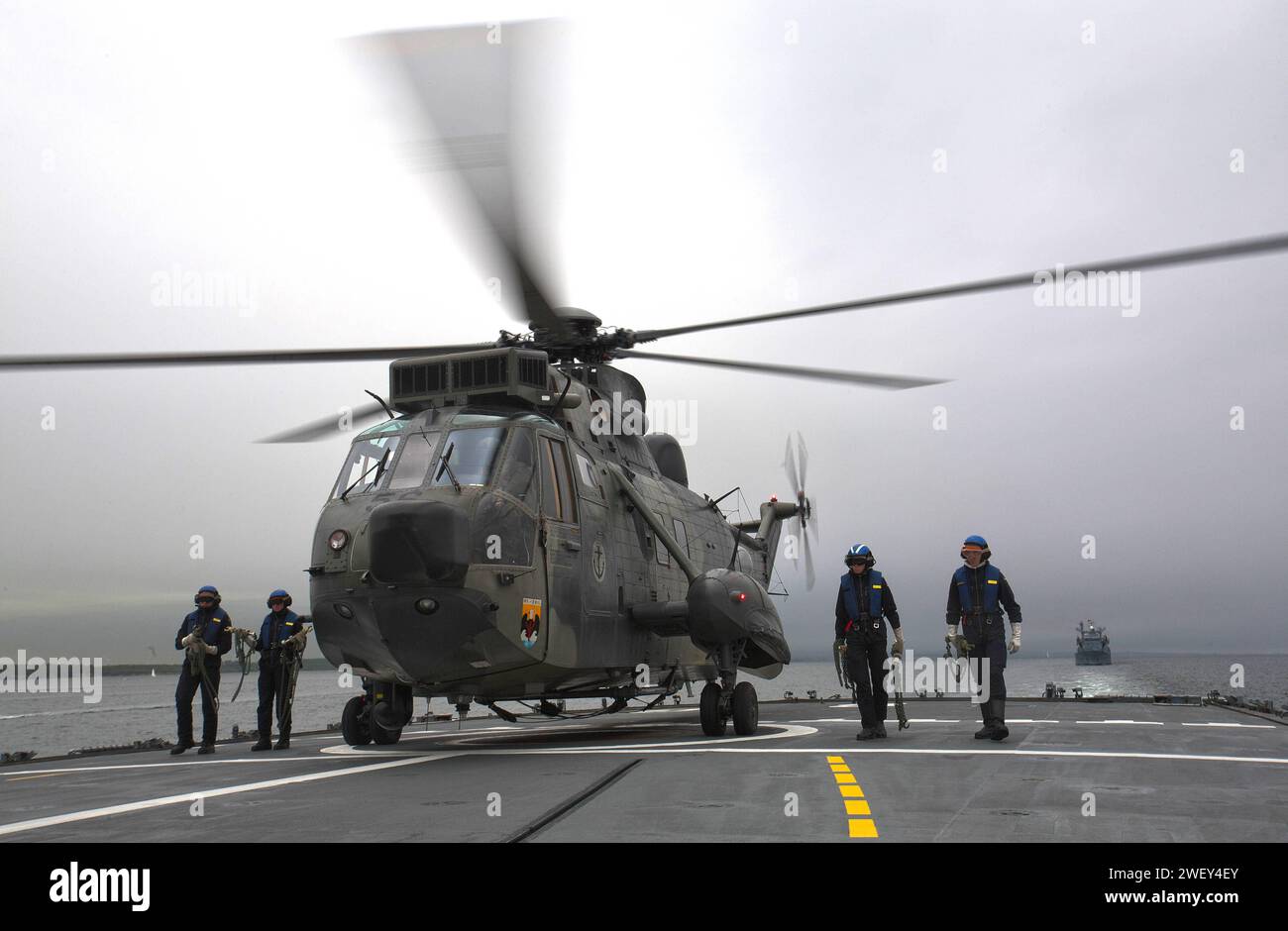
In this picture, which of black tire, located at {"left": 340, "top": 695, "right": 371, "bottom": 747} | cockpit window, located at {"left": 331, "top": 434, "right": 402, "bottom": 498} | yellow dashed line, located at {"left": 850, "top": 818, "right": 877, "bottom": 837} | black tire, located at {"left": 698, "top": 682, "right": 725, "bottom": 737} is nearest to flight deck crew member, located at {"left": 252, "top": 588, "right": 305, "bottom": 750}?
black tire, located at {"left": 340, "top": 695, "right": 371, "bottom": 747}

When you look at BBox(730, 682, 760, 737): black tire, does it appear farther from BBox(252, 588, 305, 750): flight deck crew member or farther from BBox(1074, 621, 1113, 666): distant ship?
BBox(1074, 621, 1113, 666): distant ship

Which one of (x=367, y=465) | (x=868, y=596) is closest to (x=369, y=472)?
(x=367, y=465)

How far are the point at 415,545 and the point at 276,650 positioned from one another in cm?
554

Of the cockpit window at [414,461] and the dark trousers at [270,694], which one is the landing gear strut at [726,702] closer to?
the cockpit window at [414,461]

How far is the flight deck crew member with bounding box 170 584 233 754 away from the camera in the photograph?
13.3m

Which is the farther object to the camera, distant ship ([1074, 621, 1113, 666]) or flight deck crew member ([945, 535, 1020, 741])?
distant ship ([1074, 621, 1113, 666])

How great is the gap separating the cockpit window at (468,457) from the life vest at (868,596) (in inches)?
196

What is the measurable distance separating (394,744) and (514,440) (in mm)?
4427

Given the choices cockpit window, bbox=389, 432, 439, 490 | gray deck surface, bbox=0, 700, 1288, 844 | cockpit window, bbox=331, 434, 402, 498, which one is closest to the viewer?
gray deck surface, bbox=0, 700, 1288, 844

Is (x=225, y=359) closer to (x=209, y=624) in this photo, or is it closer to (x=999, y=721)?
(x=209, y=624)

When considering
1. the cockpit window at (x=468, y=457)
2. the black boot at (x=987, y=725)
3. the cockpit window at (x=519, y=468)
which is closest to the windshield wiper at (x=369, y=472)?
the cockpit window at (x=468, y=457)

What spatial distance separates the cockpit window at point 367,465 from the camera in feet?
35.6

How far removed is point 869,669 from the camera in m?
12.5
